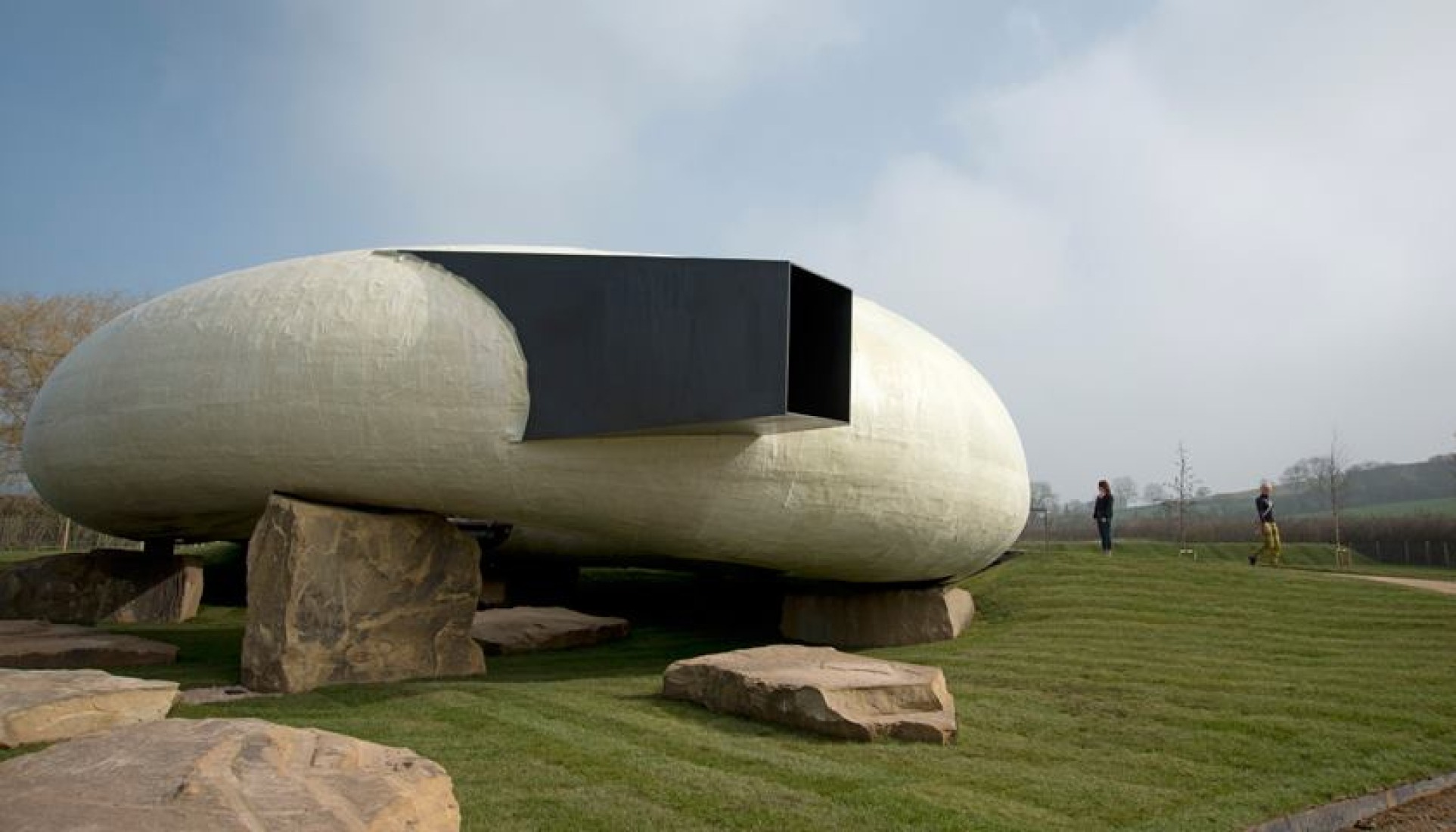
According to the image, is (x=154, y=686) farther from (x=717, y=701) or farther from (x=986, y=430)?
(x=986, y=430)

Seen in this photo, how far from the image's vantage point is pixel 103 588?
1283 centimetres

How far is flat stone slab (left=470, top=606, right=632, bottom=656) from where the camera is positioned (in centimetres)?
1134

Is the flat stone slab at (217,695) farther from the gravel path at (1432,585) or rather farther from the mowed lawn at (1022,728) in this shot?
the gravel path at (1432,585)

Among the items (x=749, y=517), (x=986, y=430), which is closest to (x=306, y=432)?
(x=749, y=517)

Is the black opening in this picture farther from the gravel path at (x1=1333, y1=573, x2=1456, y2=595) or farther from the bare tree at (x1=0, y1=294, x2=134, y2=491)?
the bare tree at (x1=0, y1=294, x2=134, y2=491)

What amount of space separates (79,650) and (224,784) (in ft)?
23.6

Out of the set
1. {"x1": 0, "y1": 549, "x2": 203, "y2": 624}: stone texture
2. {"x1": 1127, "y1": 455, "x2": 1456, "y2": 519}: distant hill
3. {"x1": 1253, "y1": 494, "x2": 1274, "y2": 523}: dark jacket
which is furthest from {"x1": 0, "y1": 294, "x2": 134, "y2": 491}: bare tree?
{"x1": 1127, "y1": 455, "x2": 1456, "y2": 519}: distant hill

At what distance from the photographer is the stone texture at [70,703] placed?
580cm

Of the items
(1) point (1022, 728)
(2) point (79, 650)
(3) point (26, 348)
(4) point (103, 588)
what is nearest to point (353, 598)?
(2) point (79, 650)

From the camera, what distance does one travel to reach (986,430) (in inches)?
414

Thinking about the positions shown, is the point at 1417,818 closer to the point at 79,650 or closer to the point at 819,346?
the point at 819,346

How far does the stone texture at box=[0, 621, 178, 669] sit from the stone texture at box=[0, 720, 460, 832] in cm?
571

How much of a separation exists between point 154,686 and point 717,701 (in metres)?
4.10

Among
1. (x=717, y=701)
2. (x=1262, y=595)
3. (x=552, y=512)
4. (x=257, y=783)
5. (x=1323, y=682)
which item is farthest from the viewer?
(x=1262, y=595)
